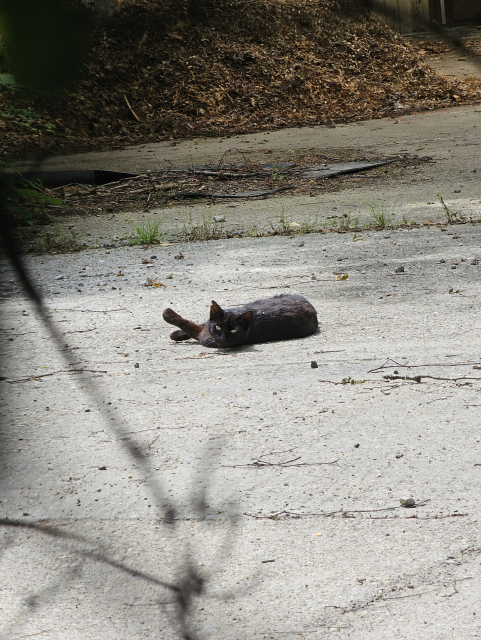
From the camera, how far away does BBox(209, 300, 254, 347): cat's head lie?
365 centimetres

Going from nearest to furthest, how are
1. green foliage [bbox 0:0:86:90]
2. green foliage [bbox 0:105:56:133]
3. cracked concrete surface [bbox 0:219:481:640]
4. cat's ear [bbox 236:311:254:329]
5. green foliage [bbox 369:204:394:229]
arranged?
green foliage [bbox 0:0:86:90]
green foliage [bbox 0:105:56:133]
cracked concrete surface [bbox 0:219:481:640]
cat's ear [bbox 236:311:254:329]
green foliage [bbox 369:204:394:229]

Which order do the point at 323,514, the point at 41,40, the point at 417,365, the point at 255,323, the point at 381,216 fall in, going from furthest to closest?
the point at 381,216 < the point at 255,323 < the point at 417,365 < the point at 323,514 < the point at 41,40

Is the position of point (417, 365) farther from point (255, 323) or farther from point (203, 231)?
point (203, 231)

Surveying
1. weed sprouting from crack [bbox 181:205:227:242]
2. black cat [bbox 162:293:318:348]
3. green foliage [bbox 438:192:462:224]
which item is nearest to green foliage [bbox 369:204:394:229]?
green foliage [bbox 438:192:462:224]

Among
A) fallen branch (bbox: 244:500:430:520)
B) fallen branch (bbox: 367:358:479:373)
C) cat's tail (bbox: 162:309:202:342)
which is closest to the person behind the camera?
fallen branch (bbox: 244:500:430:520)

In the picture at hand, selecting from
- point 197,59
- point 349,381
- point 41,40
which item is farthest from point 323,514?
point 41,40

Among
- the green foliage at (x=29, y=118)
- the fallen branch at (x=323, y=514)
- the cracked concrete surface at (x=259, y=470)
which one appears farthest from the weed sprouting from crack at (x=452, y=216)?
the green foliage at (x=29, y=118)

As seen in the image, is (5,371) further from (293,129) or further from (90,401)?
(293,129)

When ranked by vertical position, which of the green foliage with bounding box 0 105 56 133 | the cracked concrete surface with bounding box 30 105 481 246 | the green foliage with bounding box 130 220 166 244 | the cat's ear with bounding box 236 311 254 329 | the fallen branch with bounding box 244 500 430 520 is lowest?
the cracked concrete surface with bounding box 30 105 481 246

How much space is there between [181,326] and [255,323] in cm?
38

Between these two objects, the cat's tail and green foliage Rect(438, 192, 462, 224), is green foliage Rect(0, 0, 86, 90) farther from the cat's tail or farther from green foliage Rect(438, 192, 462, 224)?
green foliage Rect(438, 192, 462, 224)

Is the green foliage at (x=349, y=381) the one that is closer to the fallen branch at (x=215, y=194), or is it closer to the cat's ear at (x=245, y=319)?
the cat's ear at (x=245, y=319)

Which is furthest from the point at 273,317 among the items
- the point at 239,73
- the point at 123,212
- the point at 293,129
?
the point at 293,129

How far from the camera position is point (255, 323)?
379 cm
